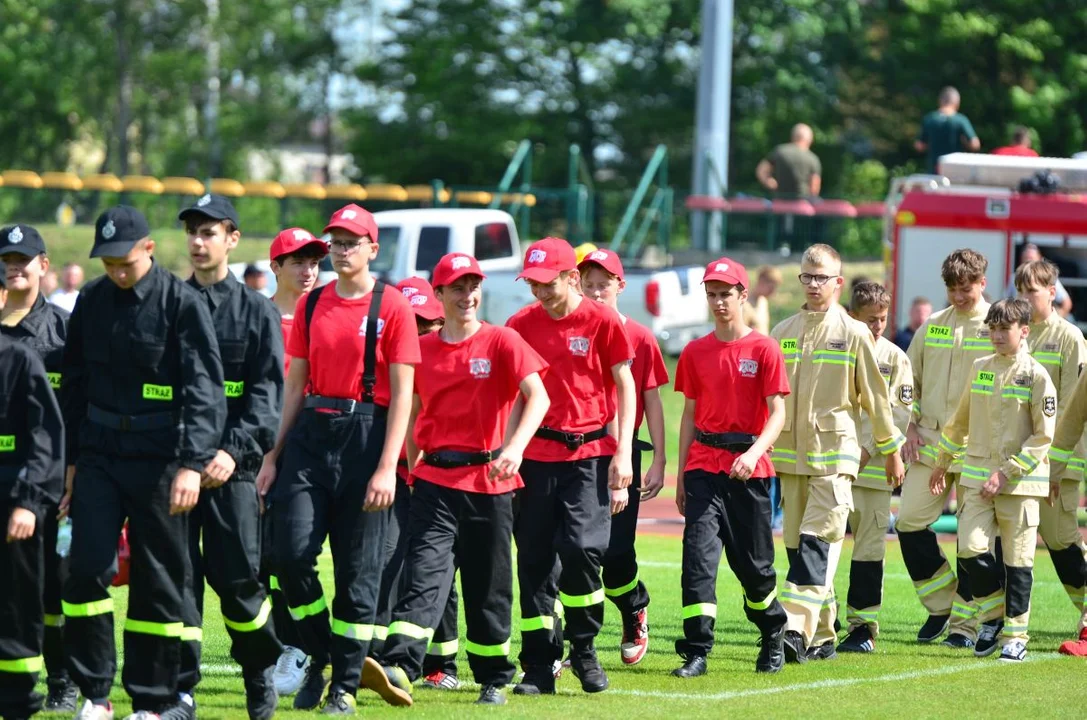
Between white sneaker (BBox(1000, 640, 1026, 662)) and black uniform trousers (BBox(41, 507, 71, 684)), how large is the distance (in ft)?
16.6

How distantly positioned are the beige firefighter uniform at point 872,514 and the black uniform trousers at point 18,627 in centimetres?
483

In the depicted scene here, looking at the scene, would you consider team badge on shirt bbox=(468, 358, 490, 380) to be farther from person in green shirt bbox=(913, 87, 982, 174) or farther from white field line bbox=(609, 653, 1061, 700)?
person in green shirt bbox=(913, 87, 982, 174)

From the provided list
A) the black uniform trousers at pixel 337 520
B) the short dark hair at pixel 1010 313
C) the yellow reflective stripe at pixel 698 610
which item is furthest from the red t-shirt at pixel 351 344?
the short dark hair at pixel 1010 313

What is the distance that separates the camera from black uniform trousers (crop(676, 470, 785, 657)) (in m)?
9.00

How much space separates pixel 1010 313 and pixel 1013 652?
1.88 m

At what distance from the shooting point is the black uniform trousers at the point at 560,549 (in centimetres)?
845

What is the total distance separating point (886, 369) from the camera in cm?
1052

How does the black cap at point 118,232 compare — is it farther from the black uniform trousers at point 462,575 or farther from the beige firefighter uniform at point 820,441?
the beige firefighter uniform at point 820,441

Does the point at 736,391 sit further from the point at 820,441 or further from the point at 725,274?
the point at 820,441

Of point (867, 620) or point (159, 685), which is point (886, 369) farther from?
point (159, 685)

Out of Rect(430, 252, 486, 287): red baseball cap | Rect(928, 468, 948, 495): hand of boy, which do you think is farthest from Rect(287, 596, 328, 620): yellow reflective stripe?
Rect(928, 468, 948, 495): hand of boy

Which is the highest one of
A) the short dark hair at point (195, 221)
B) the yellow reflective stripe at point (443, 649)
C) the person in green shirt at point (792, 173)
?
the person in green shirt at point (792, 173)

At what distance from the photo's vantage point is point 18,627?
281 inches

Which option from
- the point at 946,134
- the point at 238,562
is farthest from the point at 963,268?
the point at 946,134
